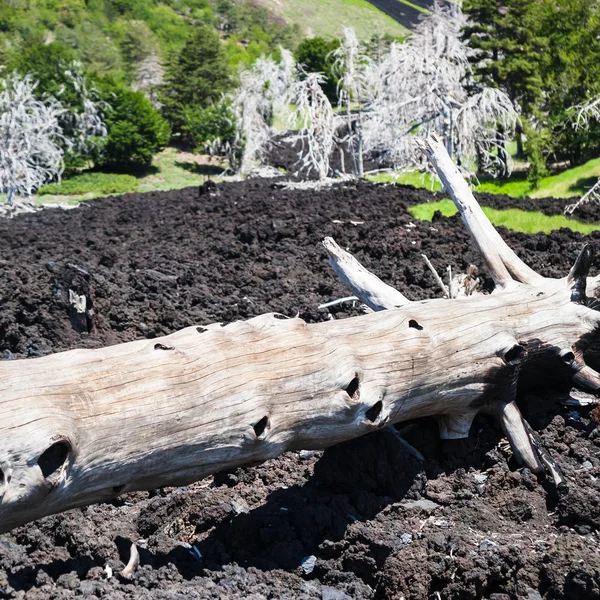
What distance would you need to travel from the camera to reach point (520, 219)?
1319 cm

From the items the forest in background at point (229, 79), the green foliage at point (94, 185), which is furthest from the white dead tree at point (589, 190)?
the green foliage at point (94, 185)

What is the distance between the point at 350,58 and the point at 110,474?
2658cm

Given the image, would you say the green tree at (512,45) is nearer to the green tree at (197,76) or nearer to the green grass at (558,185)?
the green grass at (558,185)

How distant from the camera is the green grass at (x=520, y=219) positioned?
40.0 ft

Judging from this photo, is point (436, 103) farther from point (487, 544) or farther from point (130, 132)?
point (130, 132)

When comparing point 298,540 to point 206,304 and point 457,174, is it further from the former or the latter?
point 206,304

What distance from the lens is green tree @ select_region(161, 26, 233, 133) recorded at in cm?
5466

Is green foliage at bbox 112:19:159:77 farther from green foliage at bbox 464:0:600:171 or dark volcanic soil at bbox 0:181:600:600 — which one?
dark volcanic soil at bbox 0:181:600:600

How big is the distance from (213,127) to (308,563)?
3996cm

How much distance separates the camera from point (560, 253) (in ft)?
29.6

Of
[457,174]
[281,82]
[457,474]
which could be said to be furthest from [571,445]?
[281,82]

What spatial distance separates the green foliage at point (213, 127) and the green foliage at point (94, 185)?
4.88m

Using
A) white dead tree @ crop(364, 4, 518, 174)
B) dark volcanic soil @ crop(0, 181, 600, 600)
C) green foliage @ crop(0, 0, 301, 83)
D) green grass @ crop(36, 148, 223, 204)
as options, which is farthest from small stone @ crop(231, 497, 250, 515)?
green foliage @ crop(0, 0, 301, 83)

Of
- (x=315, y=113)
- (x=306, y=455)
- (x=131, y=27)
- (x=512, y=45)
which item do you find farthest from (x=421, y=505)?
(x=131, y=27)
